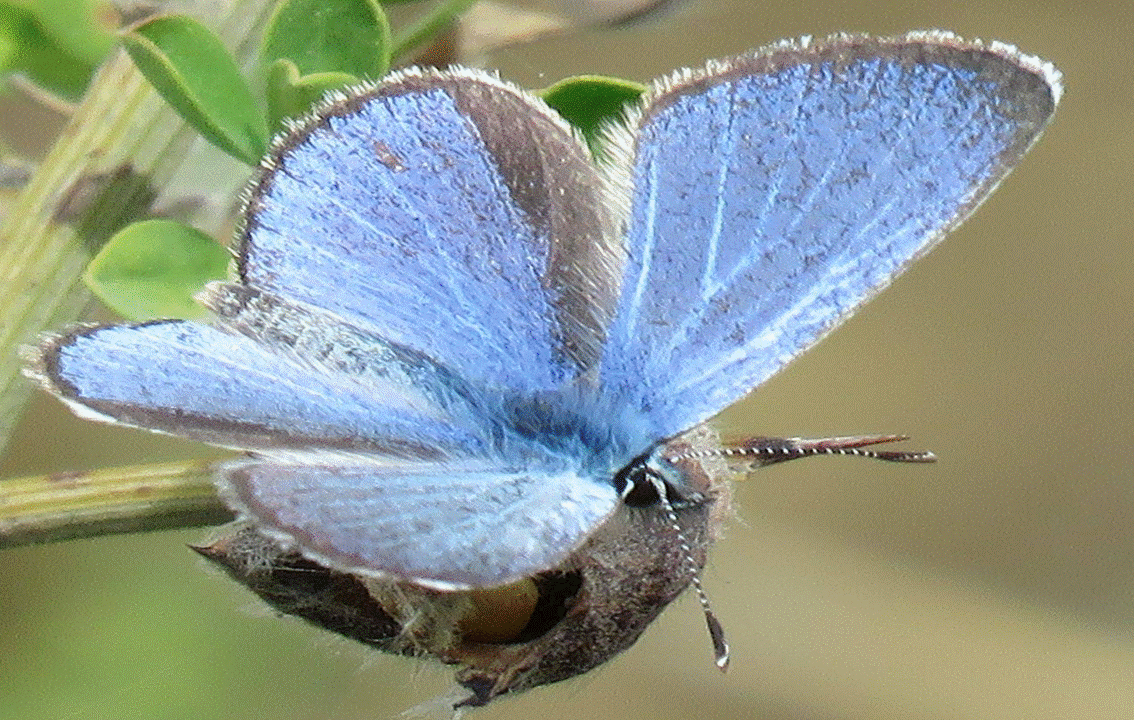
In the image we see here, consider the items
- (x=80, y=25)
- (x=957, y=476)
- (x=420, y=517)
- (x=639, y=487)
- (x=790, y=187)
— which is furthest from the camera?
(x=957, y=476)

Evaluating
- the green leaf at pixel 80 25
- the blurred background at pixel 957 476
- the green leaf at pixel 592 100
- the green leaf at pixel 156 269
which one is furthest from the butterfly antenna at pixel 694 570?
the blurred background at pixel 957 476

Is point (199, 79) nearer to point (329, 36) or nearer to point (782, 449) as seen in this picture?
point (329, 36)

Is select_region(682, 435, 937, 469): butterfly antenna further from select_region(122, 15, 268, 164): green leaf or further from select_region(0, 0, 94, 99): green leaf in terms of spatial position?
select_region(0, 0, 94, 99): green leaf

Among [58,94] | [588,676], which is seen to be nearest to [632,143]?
[588,676]

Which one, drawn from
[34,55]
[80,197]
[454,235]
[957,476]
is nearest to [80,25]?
[34,55]

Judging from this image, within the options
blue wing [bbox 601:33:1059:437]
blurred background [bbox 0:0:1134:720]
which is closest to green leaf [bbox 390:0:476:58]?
blue wing [bbox 601:33:1059:437]

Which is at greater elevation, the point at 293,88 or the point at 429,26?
the point at 429,26

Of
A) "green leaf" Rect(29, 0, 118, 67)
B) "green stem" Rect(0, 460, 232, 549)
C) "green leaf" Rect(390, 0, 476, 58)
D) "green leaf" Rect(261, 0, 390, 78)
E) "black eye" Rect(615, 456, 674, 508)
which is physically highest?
"green leaf" Rect(390, 0, 476, 58)
